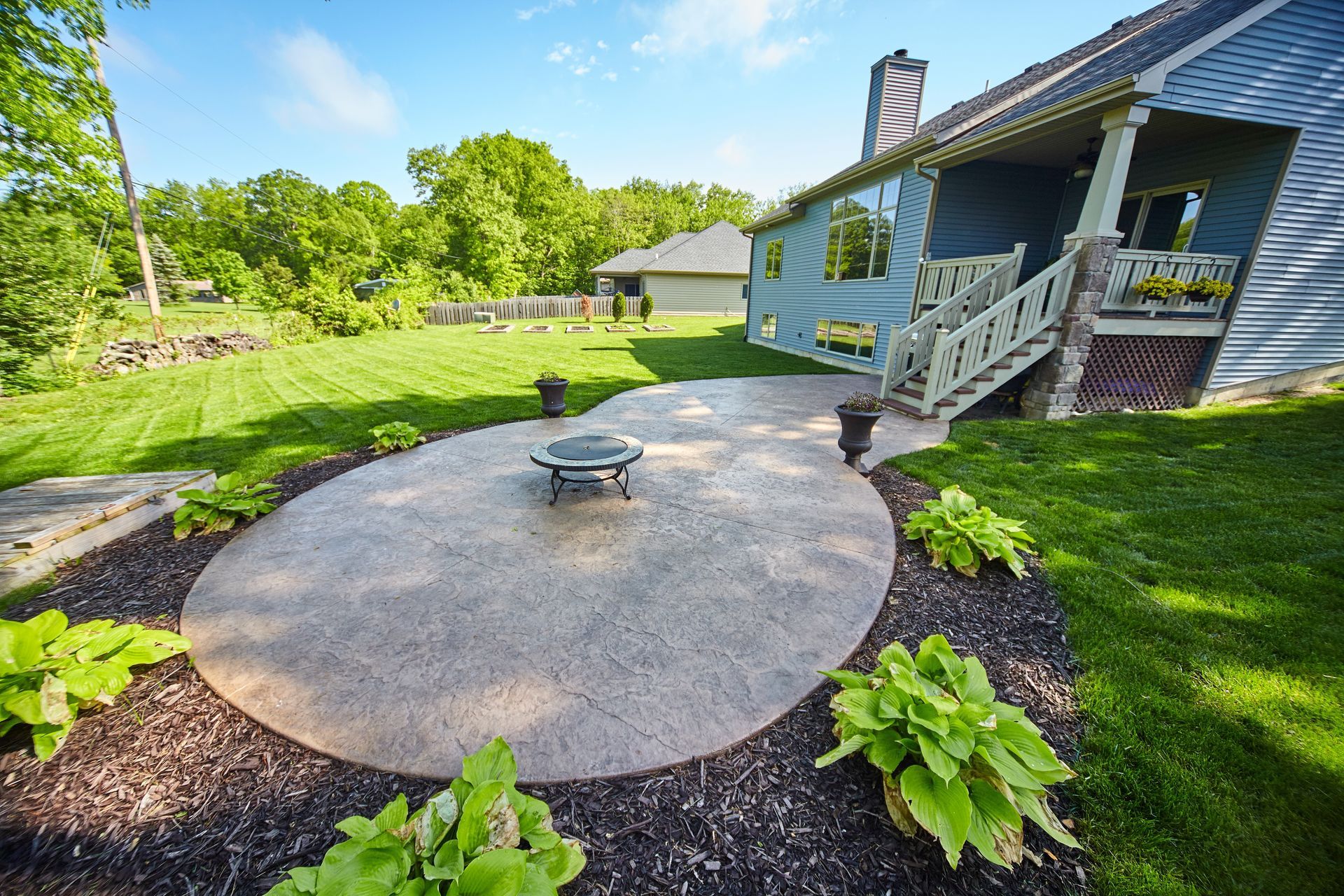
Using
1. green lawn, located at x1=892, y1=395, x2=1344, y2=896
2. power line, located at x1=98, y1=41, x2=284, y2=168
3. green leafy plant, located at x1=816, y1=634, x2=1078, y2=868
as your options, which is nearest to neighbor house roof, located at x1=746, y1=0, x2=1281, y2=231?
green lawn, located at x1=892, y1=395, x2=1344, y2=896

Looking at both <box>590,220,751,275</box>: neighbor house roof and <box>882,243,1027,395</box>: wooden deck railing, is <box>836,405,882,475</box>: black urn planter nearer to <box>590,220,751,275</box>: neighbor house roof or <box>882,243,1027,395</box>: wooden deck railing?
<box>882,243,1027,395</box>: wooden deck railing

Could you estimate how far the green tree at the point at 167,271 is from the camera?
3053cm

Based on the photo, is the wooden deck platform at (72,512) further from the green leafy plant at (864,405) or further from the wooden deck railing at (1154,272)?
the wooden deck railing at (1154,272)

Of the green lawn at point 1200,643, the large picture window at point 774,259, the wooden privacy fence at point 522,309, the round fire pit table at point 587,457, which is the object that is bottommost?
the green lawn at point 1200,643

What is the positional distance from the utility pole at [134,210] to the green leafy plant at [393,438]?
11.3 m

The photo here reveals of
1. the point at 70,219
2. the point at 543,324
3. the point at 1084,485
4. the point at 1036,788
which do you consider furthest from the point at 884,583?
the point at 543,324

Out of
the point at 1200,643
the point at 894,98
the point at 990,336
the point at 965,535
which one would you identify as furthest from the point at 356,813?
the point at 894,98

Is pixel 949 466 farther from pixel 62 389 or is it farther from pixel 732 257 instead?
pixel 732 257

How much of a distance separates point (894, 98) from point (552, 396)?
458 inches

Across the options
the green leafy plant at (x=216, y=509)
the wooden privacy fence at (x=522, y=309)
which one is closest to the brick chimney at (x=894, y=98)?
the green leafy plant at (x=216, y=509)

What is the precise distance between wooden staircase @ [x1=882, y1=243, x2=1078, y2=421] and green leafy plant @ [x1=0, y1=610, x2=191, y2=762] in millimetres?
7767

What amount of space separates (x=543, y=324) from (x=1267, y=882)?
23513 mm

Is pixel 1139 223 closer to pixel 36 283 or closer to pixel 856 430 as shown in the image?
pixel 856 430

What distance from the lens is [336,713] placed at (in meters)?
2.10
